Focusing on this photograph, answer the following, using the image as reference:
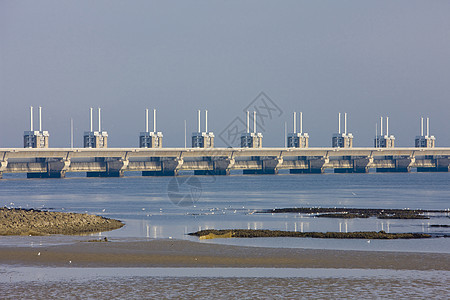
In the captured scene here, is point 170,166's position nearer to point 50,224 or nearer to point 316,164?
point 316,164

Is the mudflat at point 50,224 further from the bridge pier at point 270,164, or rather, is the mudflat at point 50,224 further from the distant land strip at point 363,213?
the bridge pier at point 270,164

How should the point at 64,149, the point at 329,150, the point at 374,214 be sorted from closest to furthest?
the point at 374,214 < the point at 64,149 < the point at 329,150

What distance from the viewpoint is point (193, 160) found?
169 meters

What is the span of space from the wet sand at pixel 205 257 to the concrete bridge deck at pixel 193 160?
10592 cm

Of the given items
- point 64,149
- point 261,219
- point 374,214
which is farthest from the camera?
point 64,149

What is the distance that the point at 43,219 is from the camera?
44125 mm

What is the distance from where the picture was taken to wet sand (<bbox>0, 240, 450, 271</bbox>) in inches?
1099

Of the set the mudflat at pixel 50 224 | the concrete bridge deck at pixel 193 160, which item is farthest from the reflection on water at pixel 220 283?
the concrete bridge deck at pixel 193 160

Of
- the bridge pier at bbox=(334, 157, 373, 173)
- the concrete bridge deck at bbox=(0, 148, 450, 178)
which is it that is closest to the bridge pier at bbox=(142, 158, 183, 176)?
the concrete bridge deck at bbox=(0, 148, 450, 178)

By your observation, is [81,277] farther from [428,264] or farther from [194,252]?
[428,264]

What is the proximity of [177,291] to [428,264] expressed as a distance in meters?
11.0

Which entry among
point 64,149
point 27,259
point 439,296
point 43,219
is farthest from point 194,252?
point 64,149

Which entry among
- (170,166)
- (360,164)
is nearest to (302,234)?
(170,166)

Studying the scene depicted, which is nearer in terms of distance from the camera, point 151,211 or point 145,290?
point 145,290
